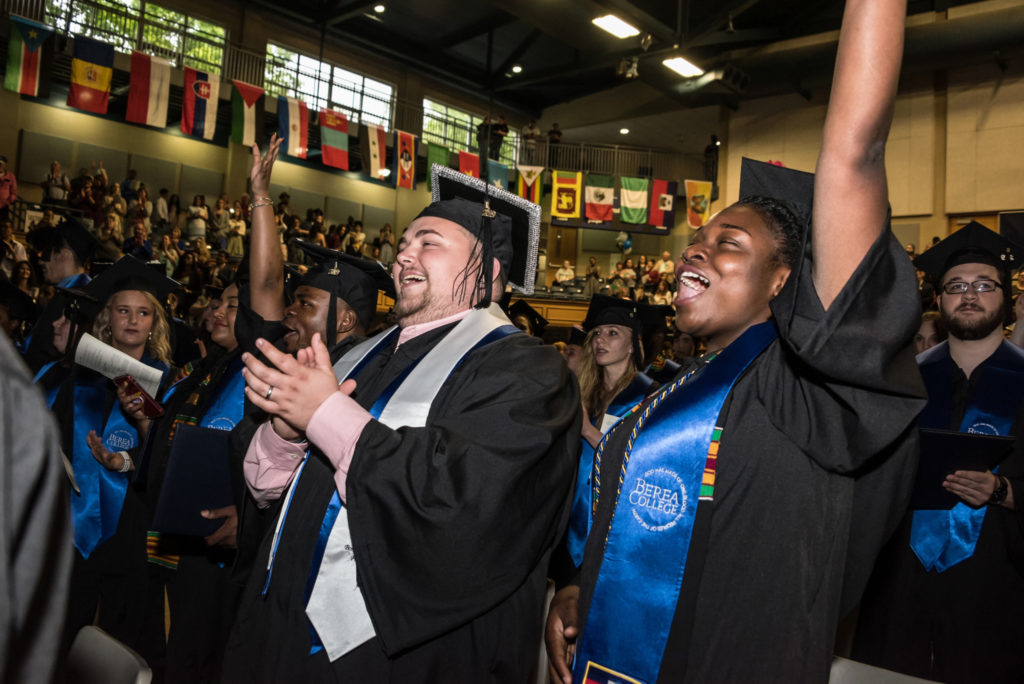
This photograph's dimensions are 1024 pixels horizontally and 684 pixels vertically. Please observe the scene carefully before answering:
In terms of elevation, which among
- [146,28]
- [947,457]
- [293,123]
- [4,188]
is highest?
[146,28]

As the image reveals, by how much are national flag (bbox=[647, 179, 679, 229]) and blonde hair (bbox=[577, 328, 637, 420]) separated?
18.3m

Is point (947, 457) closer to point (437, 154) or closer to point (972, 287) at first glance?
point (972, 287)

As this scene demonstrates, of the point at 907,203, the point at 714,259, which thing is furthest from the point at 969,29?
the point at 714,259

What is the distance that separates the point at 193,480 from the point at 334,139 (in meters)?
17.3

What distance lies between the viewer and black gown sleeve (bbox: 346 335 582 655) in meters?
1.55

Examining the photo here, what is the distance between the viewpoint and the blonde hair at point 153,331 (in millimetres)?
4074

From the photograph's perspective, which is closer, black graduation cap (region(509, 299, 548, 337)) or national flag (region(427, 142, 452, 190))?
black graduation cap (region(509, 299, 548, 337))

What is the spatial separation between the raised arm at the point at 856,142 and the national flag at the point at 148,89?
1688cm

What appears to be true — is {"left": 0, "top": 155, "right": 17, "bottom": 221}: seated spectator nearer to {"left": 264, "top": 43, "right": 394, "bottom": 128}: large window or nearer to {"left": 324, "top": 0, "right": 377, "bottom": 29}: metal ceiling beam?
{"left": 264, "top": 43, "right": 394, "bottom": 128}: large window

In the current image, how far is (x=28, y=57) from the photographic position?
14094mm

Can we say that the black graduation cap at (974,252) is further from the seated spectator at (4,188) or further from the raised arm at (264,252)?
the seated spectator at (4,188)

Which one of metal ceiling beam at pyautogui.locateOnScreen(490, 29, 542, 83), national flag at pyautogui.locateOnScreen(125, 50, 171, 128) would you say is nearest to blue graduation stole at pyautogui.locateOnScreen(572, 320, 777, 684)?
national flag at pyautogui.locateOnScreen(125, 50, 171, 128)

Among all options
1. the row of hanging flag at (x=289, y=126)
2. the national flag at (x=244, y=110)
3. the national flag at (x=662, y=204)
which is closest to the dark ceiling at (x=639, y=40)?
the national flag at (x=662, y=204)

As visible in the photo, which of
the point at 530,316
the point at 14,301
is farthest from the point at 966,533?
the point at 14,301
